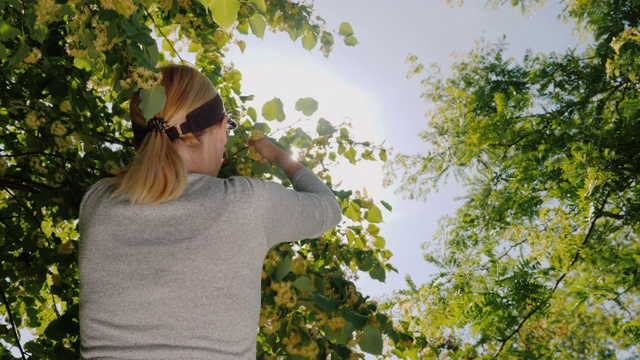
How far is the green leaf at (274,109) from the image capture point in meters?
1.77

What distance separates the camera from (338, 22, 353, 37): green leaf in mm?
2098

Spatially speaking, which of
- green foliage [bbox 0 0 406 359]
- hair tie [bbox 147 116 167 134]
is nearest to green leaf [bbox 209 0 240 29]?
green foliage [bbox 0 0 406 359]

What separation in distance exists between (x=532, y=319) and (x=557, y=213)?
0.75m

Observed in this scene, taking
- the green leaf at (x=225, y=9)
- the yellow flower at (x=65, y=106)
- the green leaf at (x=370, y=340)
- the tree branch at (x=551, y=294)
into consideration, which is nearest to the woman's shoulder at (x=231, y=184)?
the green leaf at (x=225, y=9)

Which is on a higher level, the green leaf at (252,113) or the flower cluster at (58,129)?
the green leaf at (252,113)

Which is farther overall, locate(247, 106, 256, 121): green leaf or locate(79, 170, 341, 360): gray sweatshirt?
locate(247, 106, 256, 121): green leaf

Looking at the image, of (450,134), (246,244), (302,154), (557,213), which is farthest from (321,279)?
(450,134)

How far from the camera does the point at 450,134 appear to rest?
4.81 m

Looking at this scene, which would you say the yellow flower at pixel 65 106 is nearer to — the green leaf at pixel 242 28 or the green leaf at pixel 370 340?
the green leaf at pixel 242 28

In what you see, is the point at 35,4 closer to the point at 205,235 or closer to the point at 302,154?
the point at 205,235

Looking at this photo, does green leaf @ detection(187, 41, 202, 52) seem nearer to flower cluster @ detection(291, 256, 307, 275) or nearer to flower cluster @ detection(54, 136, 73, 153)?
flower cluster @ detection(54, 136, 73, 153)

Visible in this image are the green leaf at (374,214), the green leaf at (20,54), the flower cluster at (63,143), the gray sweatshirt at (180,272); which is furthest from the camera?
the green leaf at (374,214)

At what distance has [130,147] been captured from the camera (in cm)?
235

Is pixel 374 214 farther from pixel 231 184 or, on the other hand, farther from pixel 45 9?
pixel 45 9
